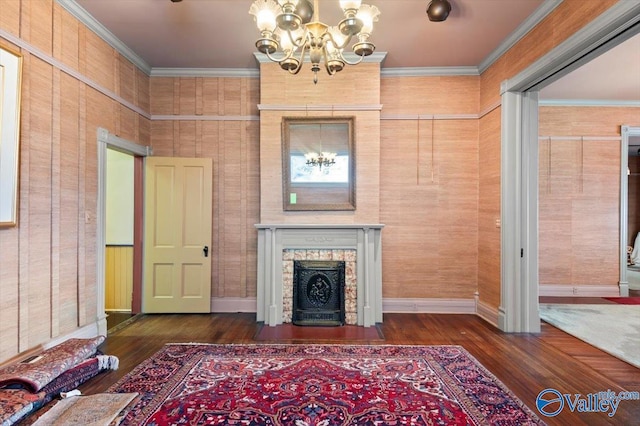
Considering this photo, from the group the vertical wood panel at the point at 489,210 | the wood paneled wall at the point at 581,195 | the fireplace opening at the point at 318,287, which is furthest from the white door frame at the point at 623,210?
the fireplace opening at the point at 318,287

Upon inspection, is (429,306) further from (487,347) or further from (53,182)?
(53,182)

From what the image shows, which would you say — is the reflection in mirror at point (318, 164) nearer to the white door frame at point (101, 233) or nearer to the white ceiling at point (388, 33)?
the white ceiling at point (388, 33)

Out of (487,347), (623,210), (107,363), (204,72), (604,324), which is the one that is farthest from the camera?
(623,210)

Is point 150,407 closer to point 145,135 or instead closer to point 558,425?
point 558,425

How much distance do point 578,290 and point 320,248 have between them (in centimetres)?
466

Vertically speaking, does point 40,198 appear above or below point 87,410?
above

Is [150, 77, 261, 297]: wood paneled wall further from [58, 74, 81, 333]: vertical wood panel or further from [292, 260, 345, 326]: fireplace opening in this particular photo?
[58, 74, 81, 333]: vertical wood panel

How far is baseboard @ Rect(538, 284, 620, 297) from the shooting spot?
5438 millimetres

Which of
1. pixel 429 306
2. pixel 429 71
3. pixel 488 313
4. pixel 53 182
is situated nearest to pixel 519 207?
pixel 488 313

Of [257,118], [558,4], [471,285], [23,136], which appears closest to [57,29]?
[23,136]

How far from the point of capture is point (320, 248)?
13.3 feet

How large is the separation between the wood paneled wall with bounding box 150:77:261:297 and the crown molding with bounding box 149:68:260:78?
0.19 feet

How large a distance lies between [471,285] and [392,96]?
9.37 feet

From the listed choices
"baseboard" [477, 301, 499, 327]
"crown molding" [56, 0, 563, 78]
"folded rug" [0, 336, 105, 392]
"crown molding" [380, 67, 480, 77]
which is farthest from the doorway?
"baseboard" [477, 301, 499, 327]
